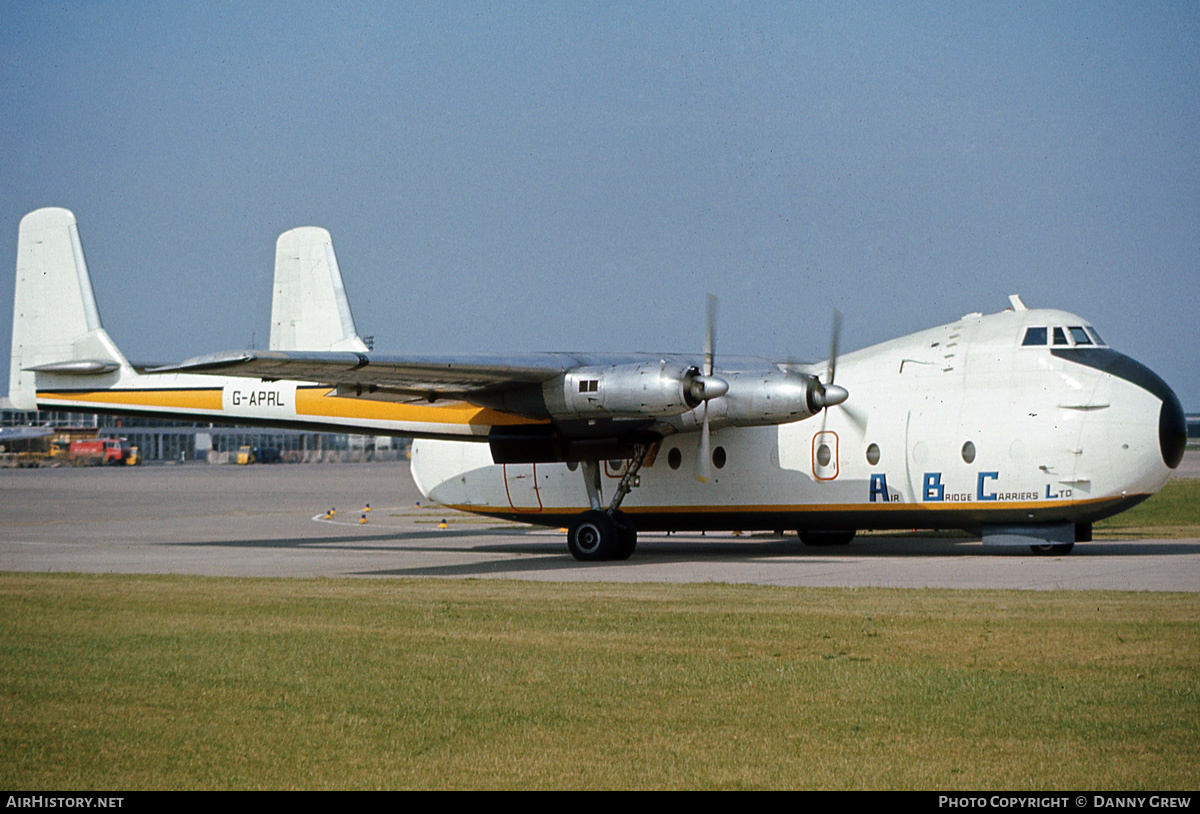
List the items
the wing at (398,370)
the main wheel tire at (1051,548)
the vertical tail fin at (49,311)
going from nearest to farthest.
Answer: the wing at (398,370)
the main wheel tire at (1051,548)
the vertical tail fin at (49,311)

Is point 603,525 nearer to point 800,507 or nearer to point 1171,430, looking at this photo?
point 800,507

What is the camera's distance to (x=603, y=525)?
23.5 metres

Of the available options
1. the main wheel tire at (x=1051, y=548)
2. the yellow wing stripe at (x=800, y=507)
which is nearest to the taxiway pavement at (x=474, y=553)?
the main wheel tire at (x=1051, y=548)

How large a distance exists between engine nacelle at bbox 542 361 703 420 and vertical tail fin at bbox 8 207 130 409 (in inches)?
446

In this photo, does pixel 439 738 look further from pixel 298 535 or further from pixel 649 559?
pixel 298 535

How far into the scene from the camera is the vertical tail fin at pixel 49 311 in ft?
90.2

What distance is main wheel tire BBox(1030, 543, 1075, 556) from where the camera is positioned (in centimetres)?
2153

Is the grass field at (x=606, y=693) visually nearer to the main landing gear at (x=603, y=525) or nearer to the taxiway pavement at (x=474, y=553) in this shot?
the taxiway pavement at (x=474, y=553)

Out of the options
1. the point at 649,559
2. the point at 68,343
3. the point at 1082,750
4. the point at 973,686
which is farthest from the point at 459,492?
the point at 1082,750

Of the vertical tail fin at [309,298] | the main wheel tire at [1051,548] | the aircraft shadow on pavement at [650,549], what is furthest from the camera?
the vertical tail fin at [309,298]

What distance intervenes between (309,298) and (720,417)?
11.2 metres

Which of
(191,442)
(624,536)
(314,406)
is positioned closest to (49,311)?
(314,406)

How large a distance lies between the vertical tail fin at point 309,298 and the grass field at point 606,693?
13367mm

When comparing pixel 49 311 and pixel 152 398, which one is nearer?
pixel 152 398
